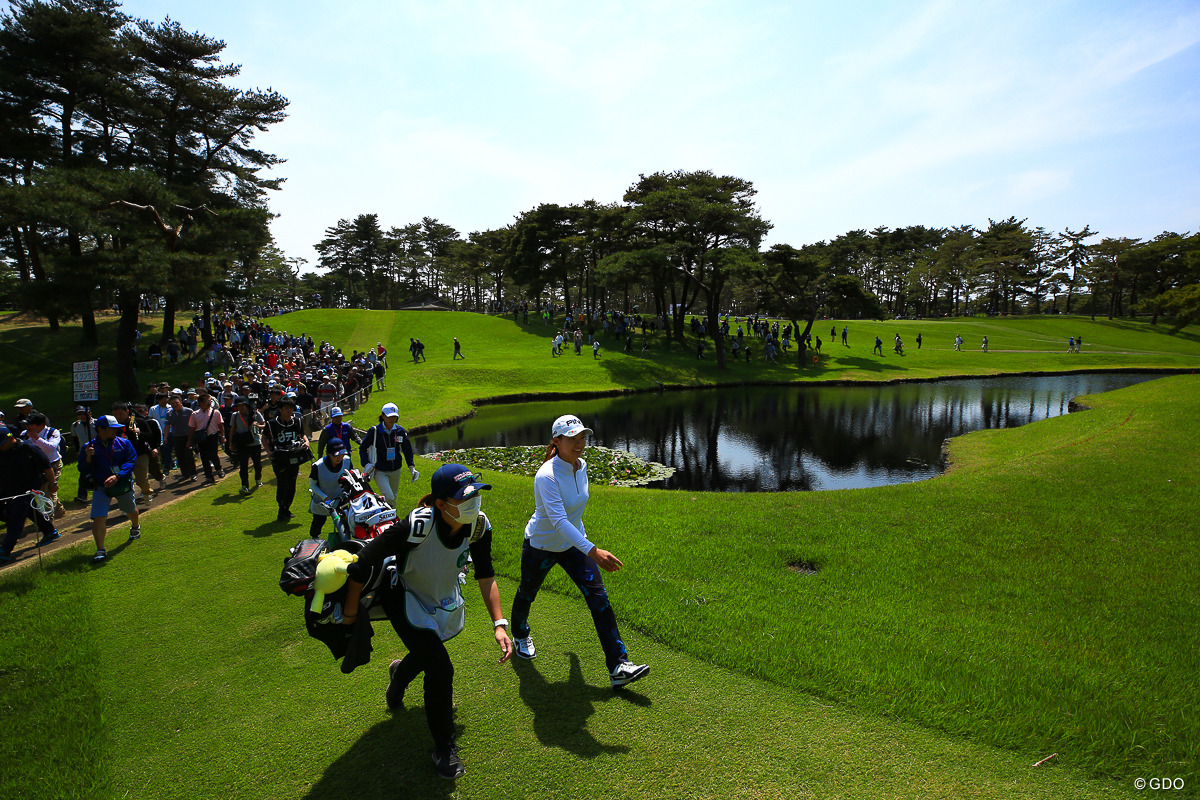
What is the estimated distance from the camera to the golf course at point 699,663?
3836mm

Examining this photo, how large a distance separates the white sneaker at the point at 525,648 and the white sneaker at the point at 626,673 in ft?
2.87

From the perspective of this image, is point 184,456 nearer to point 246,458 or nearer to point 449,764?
point 246,458

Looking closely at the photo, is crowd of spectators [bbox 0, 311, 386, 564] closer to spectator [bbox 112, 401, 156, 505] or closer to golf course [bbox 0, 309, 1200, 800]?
spectator [bbox 112, 401, 156, 505]

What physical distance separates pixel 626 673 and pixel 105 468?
7867 mm

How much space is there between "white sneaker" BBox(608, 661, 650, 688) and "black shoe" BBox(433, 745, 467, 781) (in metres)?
1.35

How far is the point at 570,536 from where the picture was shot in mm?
4461

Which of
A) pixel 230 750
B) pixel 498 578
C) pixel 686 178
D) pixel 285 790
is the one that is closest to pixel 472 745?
pixel 285 790

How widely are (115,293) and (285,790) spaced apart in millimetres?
24770

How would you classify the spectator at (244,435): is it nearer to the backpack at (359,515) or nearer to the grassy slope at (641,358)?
the backpack at (359,515)

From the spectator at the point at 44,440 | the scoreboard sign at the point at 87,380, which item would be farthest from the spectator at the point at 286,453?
the scoreboard sign at the point at 87,380

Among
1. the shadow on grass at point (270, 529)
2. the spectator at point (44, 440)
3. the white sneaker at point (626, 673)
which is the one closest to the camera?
the white sneaker at point (626, 673)

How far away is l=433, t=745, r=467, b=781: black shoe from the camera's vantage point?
3674mm

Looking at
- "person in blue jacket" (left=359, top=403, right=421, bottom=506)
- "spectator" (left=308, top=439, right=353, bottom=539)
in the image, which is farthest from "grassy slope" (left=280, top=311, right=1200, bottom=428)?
"spectator" (left=308, top=439, right=353, bottom=539)
